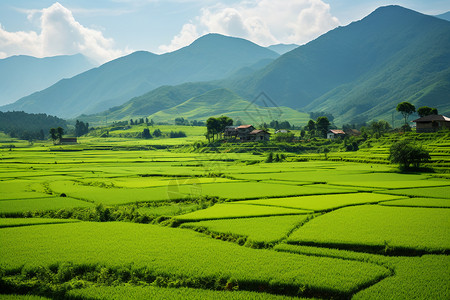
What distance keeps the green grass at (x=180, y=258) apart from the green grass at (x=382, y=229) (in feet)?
11.4

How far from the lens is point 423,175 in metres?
53.1

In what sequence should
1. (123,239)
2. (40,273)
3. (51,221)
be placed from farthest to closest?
(51,221) → (123,239) → (40,273)

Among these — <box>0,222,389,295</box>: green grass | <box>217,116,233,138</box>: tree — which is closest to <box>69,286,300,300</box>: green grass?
<box>0,222,389,295</box>: green grass

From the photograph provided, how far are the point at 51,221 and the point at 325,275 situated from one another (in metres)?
22.8

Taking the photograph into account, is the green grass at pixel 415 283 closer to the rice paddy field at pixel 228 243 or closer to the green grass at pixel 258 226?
the rice paddy field at pixel 228 243

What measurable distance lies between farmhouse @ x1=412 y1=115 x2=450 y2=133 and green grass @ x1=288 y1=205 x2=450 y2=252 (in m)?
67.9

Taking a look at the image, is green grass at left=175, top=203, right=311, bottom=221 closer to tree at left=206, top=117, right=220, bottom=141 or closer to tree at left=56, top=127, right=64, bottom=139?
tree at left=206, top=117, right=220, bottom=141

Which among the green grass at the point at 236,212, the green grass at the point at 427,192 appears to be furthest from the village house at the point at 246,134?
the green grass at the point at 236,212

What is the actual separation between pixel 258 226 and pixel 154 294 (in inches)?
451

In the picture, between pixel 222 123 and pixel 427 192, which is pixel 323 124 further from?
pixel 427 192

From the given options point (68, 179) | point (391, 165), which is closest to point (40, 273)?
point (68, 179)

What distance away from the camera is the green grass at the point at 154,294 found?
656 inches

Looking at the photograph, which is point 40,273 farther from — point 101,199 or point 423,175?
point 423,175

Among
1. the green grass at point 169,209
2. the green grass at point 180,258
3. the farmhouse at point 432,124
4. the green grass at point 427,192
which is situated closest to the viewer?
the green grass at point 180,258
